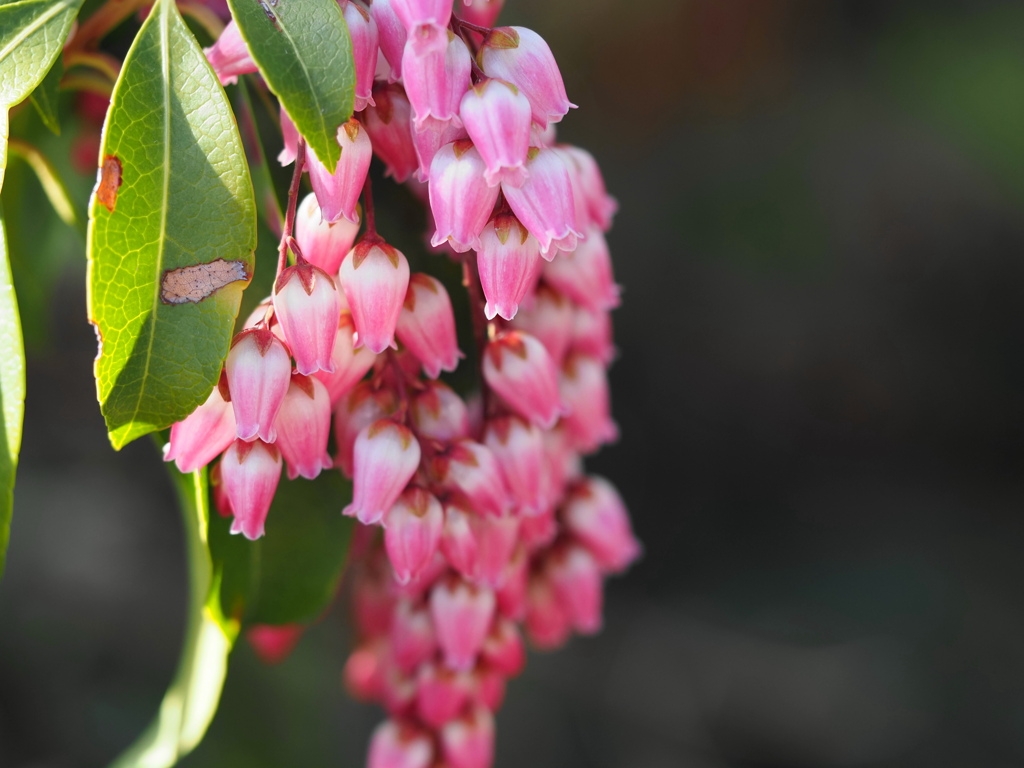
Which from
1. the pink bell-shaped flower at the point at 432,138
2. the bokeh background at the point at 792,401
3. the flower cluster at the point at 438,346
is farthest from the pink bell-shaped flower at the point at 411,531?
the bokeh background at the point at 792,401

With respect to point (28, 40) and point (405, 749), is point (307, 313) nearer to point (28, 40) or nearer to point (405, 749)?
point (28, 40)

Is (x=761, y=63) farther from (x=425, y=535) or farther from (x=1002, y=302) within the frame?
(x=425, y=535)

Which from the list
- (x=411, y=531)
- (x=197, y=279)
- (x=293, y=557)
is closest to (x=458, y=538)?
(x=411, y=531)

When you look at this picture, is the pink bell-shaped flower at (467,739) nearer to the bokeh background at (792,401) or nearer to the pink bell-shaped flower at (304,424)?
the pink bell-shaped flower at (304,424)

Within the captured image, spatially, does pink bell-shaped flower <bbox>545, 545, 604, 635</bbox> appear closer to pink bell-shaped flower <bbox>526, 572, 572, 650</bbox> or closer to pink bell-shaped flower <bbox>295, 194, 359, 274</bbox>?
pink bell-shaped flower <bbox>526, 572, 572, 650</bbox>

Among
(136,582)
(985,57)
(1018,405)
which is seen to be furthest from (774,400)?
(136,582)

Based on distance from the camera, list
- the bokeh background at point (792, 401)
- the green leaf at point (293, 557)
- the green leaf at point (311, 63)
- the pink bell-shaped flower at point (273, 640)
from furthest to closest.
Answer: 1. the bokeh background at point (792, 401)
2. the pink bell-shaped flower at point (273, 640)
3. the green leaf at point (293, 557)
4. the green leaf at point (311, 63)
